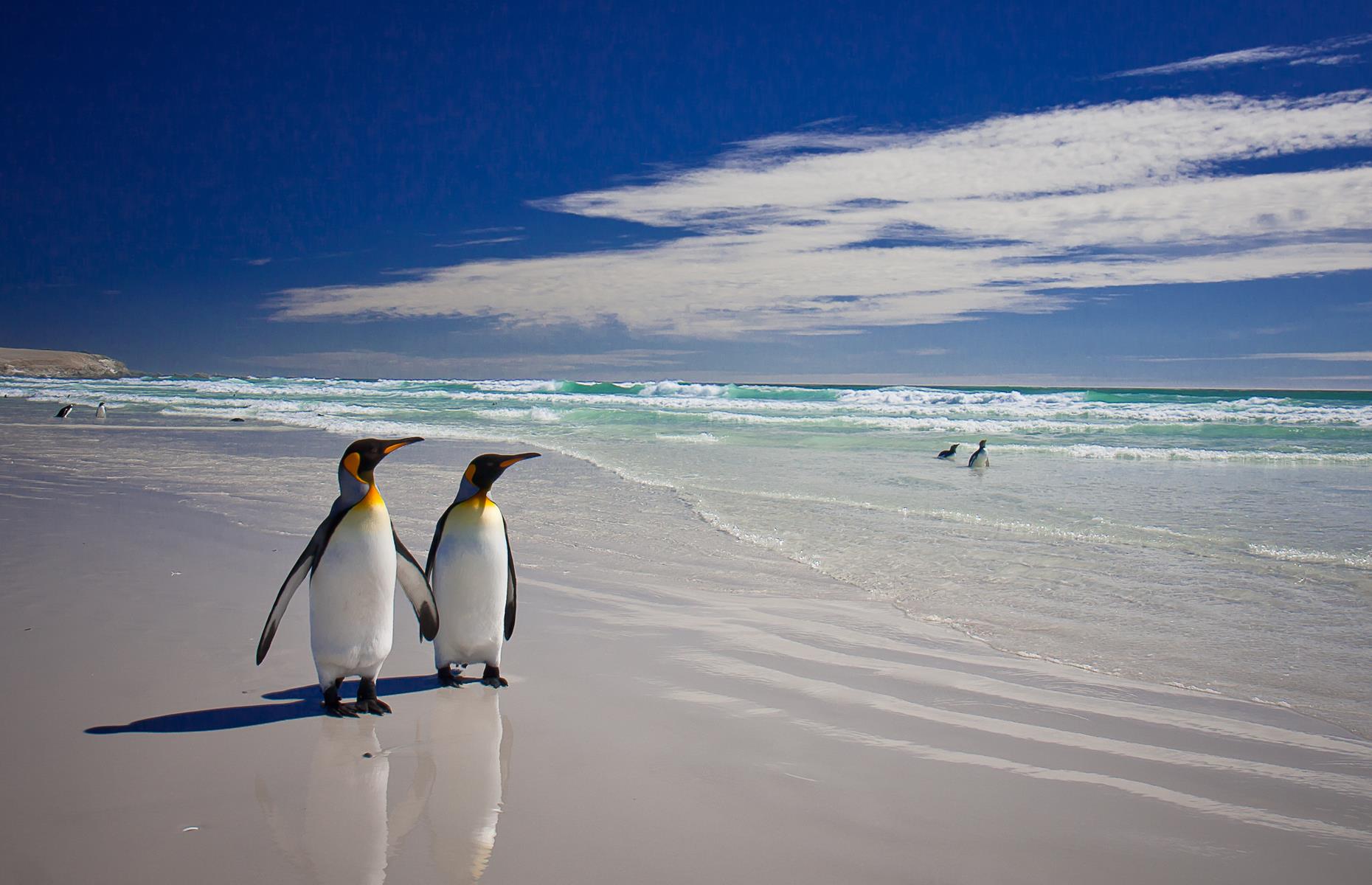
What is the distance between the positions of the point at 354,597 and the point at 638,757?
46.5 inches

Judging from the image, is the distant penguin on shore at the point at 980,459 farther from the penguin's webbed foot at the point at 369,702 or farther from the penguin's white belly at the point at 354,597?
the penguin's webbed foot at the point at 369,702

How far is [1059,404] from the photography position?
36969 millimetres

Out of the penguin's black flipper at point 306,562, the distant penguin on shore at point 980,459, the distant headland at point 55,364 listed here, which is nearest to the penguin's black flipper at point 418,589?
the penguin's black flipper at point 306,562

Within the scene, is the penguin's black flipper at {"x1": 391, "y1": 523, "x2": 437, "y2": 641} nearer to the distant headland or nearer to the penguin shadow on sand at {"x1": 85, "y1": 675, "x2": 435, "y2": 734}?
the penguin shadow on sand at {"x1": 85, "y1": 675, "x2": 435, "y2": 734}

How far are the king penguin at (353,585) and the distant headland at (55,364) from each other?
288 feet

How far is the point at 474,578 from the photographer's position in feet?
11.1

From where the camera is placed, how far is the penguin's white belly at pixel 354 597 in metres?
2.99

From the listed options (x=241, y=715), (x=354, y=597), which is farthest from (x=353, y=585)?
(x=241, y=715)

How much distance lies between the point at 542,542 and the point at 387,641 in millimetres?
3053

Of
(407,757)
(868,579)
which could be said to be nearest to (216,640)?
(407,757)

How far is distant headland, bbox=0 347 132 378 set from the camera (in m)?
79.3

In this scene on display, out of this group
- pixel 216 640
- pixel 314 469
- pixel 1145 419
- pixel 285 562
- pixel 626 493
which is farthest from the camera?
pixel 1145 419

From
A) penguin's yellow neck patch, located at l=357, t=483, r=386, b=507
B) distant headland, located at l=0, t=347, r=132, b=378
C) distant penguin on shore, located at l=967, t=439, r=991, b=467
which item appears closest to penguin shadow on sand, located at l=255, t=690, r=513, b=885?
penguin's yellow neck patch, located at l=357, t=483, r=386, b=507

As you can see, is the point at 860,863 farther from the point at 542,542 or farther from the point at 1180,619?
the point at 542,542
